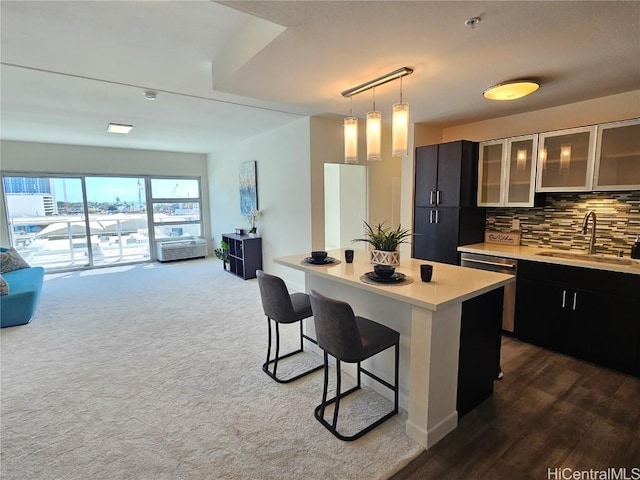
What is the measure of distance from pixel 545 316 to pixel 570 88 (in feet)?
6.69

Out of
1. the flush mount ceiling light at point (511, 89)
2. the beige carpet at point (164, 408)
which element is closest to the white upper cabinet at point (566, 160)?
the flush mount ceiling light at point (511, 89)

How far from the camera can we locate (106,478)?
1.69 m

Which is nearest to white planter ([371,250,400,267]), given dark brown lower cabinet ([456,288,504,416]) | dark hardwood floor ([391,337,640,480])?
dark brown lower cabinet ([456,288,504,416])

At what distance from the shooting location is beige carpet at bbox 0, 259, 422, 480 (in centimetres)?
177

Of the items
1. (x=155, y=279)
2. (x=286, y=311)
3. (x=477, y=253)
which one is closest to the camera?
(x=286, y=311)

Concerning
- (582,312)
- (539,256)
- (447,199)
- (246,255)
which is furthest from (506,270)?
(246,255)

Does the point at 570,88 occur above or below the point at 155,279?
above

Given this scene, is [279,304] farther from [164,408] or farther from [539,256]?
[539,256]

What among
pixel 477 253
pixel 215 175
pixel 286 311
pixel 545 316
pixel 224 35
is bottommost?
pixel 545 316

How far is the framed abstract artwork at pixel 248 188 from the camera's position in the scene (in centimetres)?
594

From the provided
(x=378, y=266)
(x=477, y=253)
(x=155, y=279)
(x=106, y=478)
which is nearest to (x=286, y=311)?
(x=378, y=266)

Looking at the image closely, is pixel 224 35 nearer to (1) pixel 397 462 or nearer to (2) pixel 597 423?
(1) pixel 397 462

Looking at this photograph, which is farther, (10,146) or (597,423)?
(10,146)

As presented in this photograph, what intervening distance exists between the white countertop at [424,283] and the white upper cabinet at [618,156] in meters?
1.58
